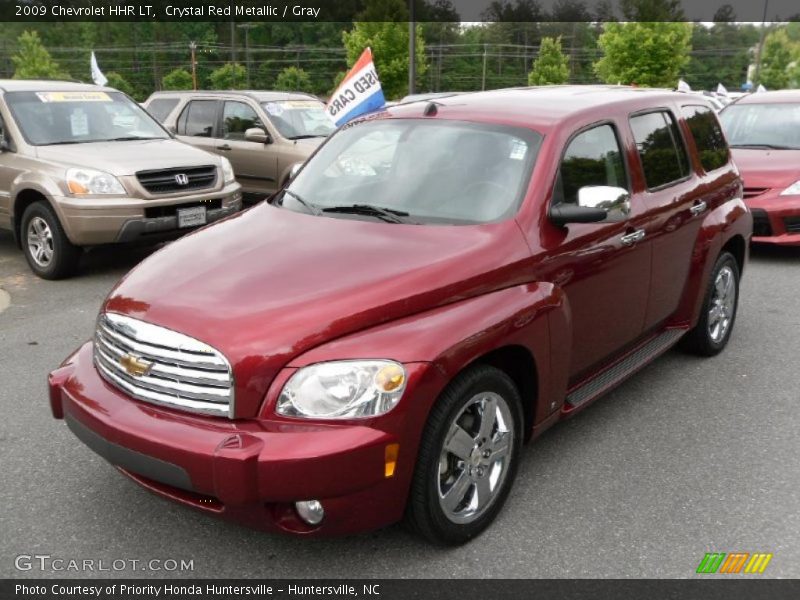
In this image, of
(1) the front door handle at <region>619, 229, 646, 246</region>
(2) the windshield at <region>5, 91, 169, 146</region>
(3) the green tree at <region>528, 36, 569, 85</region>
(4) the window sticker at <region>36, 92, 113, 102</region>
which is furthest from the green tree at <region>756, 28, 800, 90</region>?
(1) the front door handle at <region>619, 229, 646, 246</region>

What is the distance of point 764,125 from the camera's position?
31.2 ft

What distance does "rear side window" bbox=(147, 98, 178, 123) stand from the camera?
12044 millimetres

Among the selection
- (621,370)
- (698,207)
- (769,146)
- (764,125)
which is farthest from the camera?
(764,125)

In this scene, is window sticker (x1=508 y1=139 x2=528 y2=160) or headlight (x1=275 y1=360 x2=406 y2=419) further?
window sticker (x1=508 y1=139 x2=528 y2=160)

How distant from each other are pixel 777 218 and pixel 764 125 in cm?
174

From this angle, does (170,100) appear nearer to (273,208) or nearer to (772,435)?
(273,208)

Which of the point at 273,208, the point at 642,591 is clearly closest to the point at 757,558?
the point at 642,591

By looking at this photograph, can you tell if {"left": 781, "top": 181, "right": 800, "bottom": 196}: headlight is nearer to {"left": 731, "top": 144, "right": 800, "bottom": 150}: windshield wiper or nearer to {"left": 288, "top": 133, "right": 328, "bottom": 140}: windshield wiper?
{"left": 731, "top": 144, "right": 800, "bottom": 150}: windshield wiper

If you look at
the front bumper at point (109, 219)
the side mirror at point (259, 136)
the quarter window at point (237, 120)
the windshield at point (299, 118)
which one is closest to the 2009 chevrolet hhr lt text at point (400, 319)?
the front bumper at point (109, 219)

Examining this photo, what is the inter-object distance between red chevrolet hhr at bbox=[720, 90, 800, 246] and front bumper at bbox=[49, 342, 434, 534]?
695 cm

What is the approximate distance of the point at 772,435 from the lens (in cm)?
427

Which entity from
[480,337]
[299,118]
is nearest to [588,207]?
[480,337]

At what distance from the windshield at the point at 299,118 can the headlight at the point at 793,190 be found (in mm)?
5929

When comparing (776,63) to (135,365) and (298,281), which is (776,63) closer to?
(298,281)
